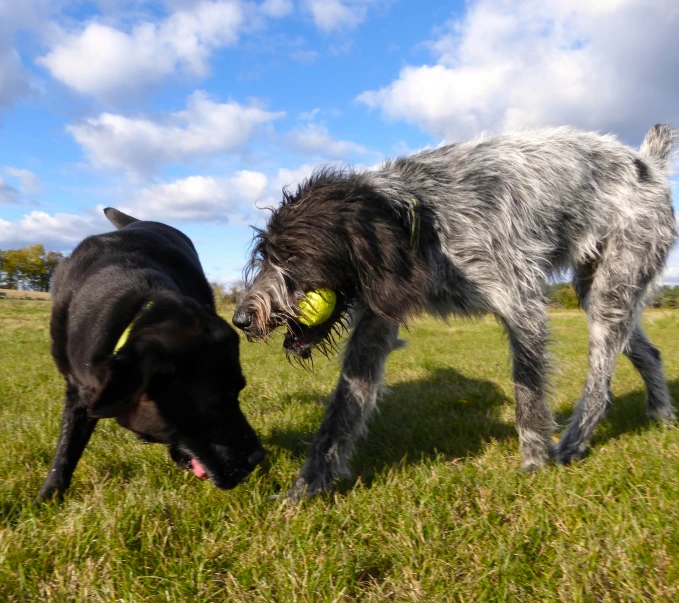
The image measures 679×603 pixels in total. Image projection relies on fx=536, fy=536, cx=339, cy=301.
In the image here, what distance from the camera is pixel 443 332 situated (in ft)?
45.2

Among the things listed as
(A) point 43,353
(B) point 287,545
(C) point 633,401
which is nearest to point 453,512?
(B) point 287,545

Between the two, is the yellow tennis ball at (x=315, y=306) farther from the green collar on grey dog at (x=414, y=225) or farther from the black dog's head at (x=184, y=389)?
the green collar on grey dog at (x=414, y=225)

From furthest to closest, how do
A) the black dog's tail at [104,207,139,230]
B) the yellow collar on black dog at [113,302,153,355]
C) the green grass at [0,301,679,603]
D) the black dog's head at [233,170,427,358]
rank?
the black dog's tail at [104,207,139,230] < the black dog's head at [233,170,427,358] < the yellow collar on black dog at [113,302,153,355] < the green grass at [0,301,679,603]

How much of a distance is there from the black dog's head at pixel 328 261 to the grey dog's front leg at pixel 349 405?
0.47 meters

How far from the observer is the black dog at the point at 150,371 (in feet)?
7.89

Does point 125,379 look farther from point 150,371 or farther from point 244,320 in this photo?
point 244,320

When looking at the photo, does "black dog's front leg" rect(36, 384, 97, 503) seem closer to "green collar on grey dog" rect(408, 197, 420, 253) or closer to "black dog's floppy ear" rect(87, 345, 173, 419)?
"black dog's floppy ear" rect(87, 345, 173, 419)

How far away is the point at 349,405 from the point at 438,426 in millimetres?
1237

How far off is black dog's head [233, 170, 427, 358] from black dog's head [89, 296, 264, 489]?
35 cm

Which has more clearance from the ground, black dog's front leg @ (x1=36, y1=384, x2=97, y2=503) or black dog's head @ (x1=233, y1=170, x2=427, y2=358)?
black dog's head @ (x1=233, y1=170, x2=427, y2=358)

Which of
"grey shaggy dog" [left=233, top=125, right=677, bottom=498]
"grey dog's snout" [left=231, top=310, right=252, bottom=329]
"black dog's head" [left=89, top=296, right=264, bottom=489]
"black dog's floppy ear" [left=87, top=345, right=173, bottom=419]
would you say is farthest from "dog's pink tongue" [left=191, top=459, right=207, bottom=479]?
"grey dog's snout" [left=231, top=310, right=252, bottom=329]

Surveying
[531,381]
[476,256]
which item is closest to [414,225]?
[476,256]

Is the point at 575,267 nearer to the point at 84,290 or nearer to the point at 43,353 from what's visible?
the point at 84,290

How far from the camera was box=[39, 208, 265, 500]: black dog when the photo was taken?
241cm
